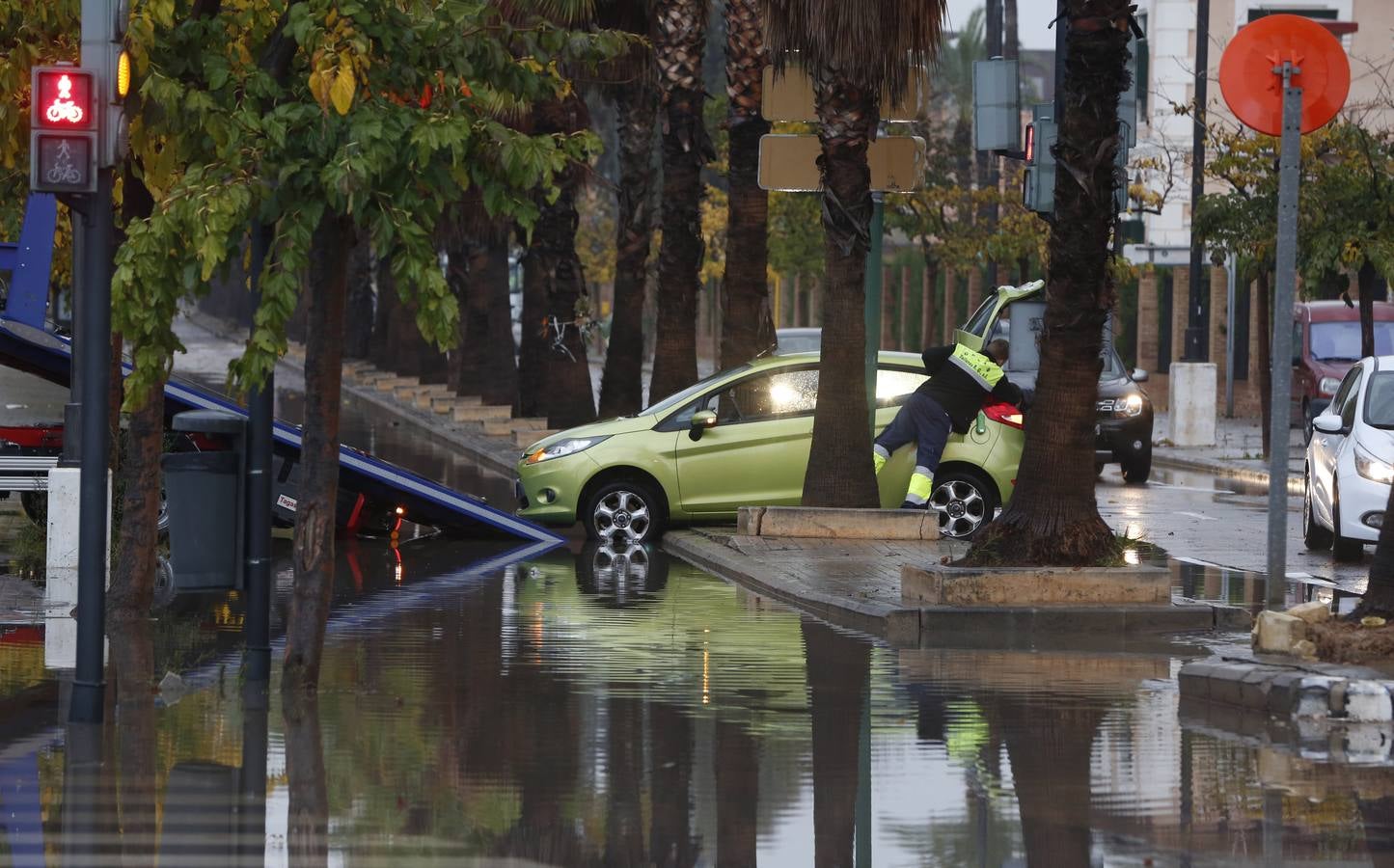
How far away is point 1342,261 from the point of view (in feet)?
96.8

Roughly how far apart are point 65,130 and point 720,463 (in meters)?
10.1

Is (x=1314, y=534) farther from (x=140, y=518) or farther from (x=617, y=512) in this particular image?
(x=140, y=518)

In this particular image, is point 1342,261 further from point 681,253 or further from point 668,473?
point 668,473

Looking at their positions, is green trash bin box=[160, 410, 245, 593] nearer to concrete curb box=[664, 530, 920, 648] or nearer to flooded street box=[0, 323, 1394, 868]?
flooded street box=[0, 323, 1394, 868]

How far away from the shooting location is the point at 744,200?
75.6 ft

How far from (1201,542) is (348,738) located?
38.1 feet

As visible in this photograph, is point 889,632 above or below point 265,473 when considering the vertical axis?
below

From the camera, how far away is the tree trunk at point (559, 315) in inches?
1136

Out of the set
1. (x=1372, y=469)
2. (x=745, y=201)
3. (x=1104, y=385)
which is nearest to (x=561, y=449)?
(x=745, y=201)

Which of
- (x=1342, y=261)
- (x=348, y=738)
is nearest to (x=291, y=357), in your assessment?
(x=1342, y=261)

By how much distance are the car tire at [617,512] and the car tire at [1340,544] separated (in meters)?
5.41

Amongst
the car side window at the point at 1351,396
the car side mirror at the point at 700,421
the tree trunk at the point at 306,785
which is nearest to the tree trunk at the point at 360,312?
the car side mirror at the point at 700,421

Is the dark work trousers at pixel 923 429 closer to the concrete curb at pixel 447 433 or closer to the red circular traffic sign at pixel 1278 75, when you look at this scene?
the concrete curb at pixel 447 433

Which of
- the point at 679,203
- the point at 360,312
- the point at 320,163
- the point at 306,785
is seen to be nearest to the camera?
the point at 306,785
